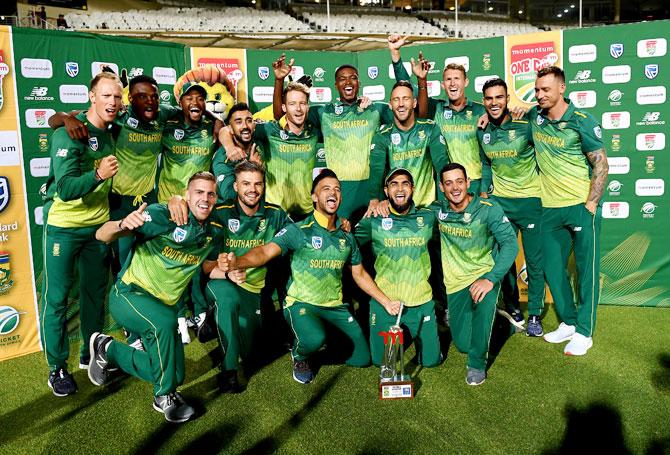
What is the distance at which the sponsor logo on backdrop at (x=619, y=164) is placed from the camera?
231 inches

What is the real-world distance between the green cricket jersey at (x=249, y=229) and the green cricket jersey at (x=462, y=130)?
76.7 inches

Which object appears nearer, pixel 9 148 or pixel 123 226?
pixel 123 226

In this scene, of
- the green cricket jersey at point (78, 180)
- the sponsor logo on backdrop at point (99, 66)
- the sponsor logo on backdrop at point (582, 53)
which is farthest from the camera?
the sponsor logo on backdrop at point (582, 53)

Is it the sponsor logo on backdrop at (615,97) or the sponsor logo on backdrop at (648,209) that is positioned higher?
the sponsor logo on backdrop at (615,97)

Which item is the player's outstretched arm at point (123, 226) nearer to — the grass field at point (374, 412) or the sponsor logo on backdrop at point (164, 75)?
the grass field at point (374, 412)

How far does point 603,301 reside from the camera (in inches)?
240

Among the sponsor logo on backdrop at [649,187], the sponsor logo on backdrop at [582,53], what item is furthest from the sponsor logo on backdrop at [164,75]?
the sponsor logo on backdrop at [649,187]

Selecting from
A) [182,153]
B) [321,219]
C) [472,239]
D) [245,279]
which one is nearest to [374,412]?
[245,279]

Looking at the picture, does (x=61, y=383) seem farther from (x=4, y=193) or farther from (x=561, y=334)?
(x=561, y=334)

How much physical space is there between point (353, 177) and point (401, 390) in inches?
87.2

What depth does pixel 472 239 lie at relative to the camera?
4.43 metres

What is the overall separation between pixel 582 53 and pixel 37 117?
219 inches

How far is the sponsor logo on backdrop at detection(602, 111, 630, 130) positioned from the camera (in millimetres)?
5809

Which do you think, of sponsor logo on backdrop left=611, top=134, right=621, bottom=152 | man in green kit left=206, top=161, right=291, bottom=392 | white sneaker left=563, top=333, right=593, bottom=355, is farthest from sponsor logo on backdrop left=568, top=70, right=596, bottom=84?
man in green kit left=206, top=161, right=291, bottom=392
